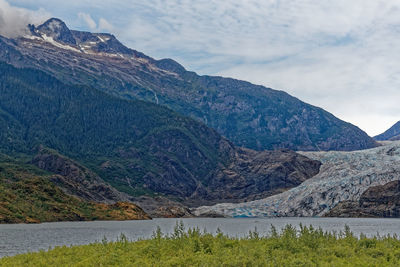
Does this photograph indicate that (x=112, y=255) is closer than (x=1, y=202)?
Yes

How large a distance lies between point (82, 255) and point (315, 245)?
18.0m

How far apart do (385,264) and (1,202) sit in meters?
175

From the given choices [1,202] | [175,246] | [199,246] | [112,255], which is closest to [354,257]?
[199,246]

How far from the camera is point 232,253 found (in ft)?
96.2

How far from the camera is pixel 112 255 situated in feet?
96.8

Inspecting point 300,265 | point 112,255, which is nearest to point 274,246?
point 300,265

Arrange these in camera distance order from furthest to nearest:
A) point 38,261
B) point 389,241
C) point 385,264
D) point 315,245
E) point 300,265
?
point 389,241, point 315,245, point 38,261, point 385,264, point 300,265

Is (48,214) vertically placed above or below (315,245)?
below

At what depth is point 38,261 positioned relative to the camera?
30328 mm

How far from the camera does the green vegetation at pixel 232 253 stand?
26359mm

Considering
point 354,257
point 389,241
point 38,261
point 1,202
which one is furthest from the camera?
point 1,202

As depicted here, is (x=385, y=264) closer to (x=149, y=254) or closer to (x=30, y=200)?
(x=149, y=254)

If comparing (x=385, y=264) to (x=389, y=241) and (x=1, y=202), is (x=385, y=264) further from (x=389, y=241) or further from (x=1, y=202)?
(x=1, y=202)

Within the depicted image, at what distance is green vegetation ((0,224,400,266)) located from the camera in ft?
86.5
